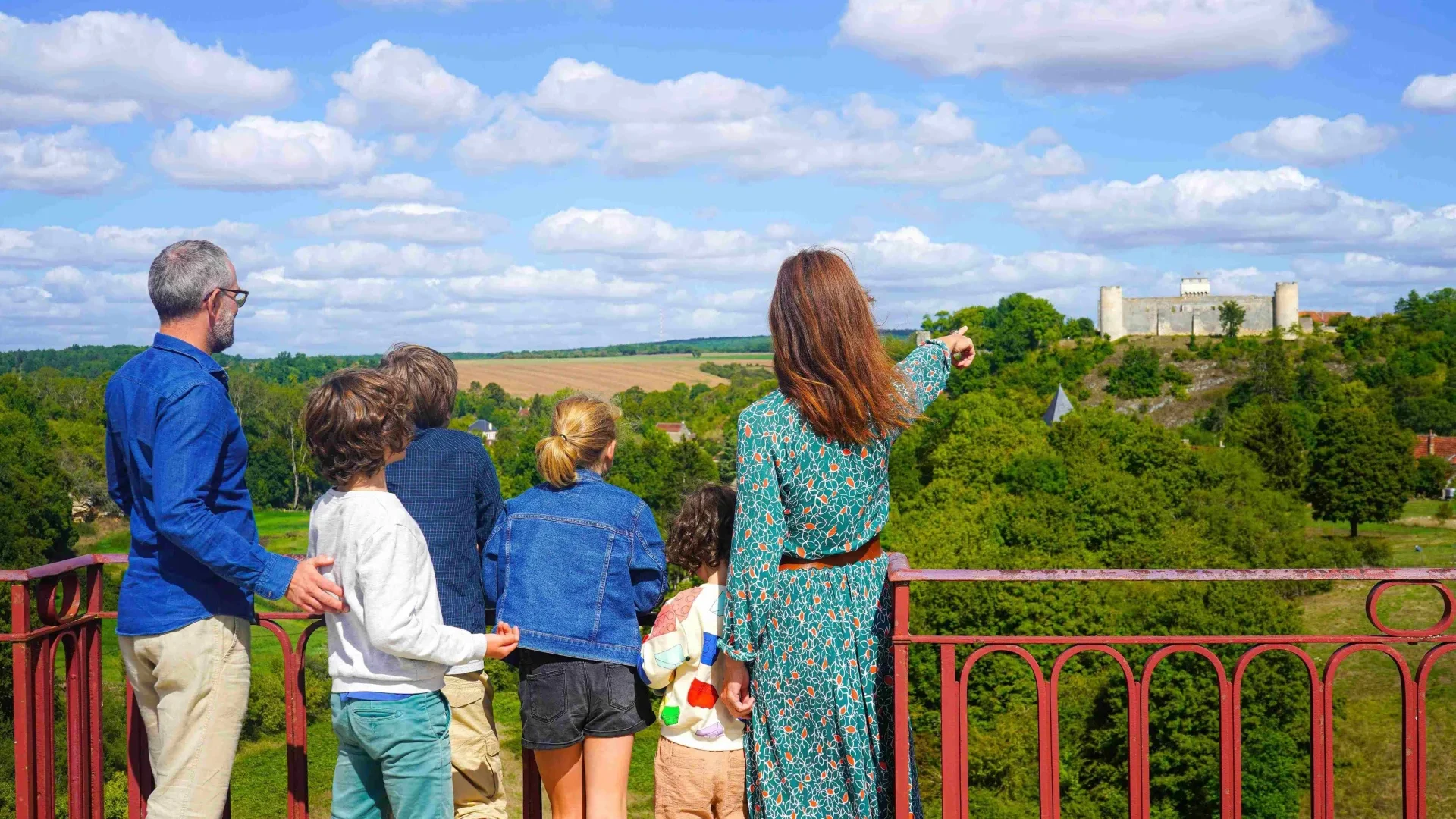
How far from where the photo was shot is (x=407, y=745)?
10.2 ft

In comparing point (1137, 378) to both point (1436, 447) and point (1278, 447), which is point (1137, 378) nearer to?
point (1436, 447)

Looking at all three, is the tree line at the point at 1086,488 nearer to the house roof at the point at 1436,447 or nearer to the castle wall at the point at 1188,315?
the house roof at the point at 1436,447

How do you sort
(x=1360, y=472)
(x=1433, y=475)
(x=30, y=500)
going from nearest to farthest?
1. (x=30, y=500)
2. (x=1360, y=472)
3. (x=1433, y=475)

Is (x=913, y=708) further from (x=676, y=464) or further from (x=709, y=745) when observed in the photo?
(x=676, y=464)

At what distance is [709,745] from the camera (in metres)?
3.61

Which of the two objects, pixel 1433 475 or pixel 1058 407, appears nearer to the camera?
pixel 1433 475

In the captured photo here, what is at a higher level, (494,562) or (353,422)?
(353,422)

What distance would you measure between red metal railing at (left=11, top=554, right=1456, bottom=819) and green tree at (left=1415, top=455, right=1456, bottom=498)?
77.6m

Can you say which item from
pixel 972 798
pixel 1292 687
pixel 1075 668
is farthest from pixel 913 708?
pixel 1292 687

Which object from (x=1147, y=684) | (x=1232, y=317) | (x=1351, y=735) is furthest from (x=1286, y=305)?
(x=1147, y=684)

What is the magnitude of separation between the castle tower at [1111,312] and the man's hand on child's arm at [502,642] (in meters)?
120

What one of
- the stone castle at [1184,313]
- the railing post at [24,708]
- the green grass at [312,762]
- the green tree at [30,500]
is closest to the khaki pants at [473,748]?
the railing post at [24,708]

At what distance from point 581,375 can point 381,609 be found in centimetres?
13244

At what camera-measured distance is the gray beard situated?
3215 mm
